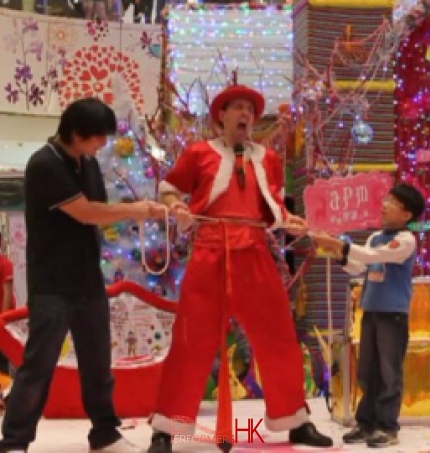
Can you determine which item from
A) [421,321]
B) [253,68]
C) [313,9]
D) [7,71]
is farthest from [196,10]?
[421,321]

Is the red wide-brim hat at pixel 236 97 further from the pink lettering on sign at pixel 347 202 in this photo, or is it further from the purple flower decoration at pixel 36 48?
the purple flower decoration at pixel 36 48

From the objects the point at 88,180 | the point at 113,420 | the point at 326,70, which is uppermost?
the point at 326,70

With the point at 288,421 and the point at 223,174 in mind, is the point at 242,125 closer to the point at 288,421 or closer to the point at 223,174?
the point at 223,174

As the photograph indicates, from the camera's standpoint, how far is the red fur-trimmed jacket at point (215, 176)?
3.29 metres

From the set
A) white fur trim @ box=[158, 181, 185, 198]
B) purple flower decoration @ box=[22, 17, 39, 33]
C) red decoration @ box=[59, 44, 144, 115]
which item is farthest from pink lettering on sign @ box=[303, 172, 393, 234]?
purple flower decoration @ box=[22, 17, 39, 33]

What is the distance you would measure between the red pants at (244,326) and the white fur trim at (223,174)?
0.21m

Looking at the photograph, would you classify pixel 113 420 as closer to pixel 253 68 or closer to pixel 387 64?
pixel 387 64

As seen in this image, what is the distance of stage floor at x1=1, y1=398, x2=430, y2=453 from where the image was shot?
10.7 feet

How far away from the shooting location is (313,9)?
205 inches

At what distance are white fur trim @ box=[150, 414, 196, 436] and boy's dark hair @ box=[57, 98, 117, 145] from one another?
106 cm

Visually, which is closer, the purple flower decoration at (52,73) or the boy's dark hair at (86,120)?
the boy's dark hair at (86,120)

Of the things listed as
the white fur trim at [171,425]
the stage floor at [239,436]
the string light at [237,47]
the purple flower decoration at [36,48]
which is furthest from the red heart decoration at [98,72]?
the white fur trim at [171,425]

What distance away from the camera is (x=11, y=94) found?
7.93 meters

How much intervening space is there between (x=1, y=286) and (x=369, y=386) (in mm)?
2521
